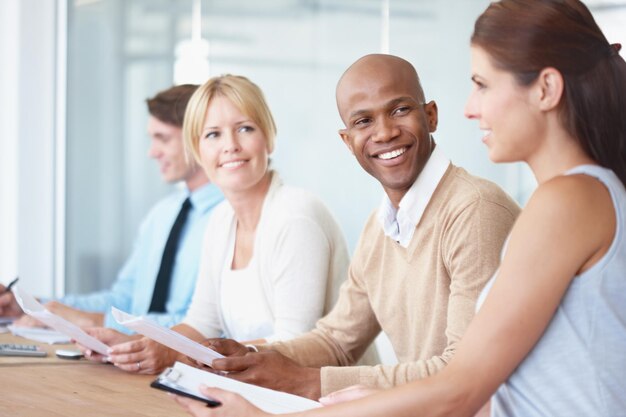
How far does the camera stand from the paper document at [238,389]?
171 cm

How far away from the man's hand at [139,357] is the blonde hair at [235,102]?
92 centimetres

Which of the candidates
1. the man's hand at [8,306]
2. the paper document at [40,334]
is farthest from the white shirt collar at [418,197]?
the man's hand at [8,306]

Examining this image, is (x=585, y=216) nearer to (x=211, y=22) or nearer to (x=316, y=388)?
(x=316, y=388)

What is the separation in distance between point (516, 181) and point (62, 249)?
3.23m

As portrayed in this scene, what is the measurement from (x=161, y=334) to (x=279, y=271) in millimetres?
932

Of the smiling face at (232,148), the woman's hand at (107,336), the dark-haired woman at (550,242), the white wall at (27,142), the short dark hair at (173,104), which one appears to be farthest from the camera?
the white wall at (27,142)

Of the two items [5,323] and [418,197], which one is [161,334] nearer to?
[418,197]

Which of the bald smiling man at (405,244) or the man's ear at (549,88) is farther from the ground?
the man's ear at (549,88)

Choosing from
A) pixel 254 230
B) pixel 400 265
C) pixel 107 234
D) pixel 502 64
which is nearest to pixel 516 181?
pixel 254 230

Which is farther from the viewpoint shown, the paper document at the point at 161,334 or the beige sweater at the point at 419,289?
the beige sweater at the point at 419,289

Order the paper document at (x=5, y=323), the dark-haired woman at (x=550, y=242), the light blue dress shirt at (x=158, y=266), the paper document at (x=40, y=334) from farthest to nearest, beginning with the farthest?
the light blue dress shirt at (x=158, y=266) → the paper document at (x=5, y=323) → the paper document at (x=40, y=334) → the dark-haired woman at (x=550, y=242)

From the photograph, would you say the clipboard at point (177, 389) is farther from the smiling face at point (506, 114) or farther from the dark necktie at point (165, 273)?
the dark necktie at point (165, 273)

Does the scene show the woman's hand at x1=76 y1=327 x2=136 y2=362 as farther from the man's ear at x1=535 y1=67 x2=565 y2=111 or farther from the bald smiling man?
the man's ear at x1=535 y1=67 x2=565 y2=111

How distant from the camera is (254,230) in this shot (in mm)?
3020
